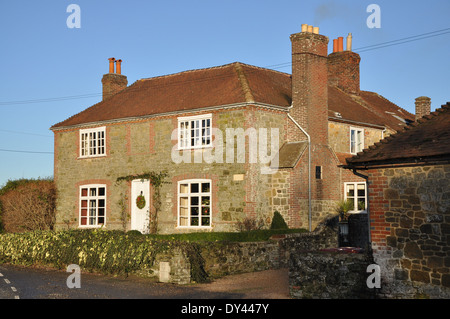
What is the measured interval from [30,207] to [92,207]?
344 centimetres

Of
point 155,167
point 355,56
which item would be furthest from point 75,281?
point 355,56

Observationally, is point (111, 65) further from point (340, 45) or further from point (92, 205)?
point (340, 45)

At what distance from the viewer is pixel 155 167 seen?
88.8 ft

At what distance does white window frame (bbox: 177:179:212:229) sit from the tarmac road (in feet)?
22.3

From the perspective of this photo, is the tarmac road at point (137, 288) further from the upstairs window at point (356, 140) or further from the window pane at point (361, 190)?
the upstairs window at point (356, 140)

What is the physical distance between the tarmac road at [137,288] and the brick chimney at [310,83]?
8.44 metres

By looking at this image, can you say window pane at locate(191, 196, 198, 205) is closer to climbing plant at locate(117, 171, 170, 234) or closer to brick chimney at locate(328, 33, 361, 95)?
climbing plant at locate(117, 171, 170, 234)

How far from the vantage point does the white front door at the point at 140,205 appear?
27.2 meters

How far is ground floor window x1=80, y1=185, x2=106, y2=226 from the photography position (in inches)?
1154

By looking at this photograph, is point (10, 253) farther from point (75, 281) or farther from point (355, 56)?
point (355, 56)

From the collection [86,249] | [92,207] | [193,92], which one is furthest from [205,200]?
[92,207]

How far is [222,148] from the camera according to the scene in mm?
24656

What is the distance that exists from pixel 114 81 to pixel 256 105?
12.0 metres

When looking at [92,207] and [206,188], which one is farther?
[92,207]
